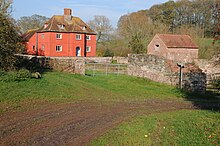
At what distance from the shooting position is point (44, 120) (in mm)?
10219

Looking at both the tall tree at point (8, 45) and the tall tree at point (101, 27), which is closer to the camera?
the tall tree at point (8, 45)

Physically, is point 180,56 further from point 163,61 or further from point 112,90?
point 112,90

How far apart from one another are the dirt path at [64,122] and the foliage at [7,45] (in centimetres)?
701

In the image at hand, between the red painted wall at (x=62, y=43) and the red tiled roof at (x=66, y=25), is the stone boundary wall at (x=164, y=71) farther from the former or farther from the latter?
the red tiled roof at (x=66, y=25)

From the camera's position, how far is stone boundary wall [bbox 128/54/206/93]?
66.8ft

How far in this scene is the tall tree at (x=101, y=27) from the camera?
7175 cm

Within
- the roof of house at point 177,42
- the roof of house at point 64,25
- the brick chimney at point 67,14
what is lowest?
the roof of house at point 177,42

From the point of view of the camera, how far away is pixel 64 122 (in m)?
10.0

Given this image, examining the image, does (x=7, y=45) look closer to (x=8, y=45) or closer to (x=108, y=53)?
(x=8, y=45)

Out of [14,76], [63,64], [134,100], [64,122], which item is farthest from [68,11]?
[64,122]

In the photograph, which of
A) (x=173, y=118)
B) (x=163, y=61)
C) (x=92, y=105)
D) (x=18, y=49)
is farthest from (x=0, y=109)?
(x=163, y=61)

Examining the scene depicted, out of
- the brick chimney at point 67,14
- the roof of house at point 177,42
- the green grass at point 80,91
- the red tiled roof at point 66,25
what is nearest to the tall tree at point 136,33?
the roof of house at point 177,42

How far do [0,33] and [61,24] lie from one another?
3378 centimetres

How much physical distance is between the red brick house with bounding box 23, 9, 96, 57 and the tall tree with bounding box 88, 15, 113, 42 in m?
17.8
